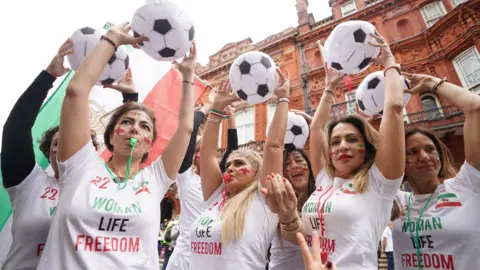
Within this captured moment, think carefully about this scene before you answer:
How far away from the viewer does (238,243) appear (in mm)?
1796

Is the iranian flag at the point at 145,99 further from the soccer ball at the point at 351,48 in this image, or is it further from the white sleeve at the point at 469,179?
the white sleeve at the point at 469,179

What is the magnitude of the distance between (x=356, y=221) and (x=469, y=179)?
0.93 meters

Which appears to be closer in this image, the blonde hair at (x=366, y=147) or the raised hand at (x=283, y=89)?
the blonde hair at (x=366, y=147)

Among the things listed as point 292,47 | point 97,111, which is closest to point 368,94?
point 97,111

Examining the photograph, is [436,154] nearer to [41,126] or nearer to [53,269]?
[53,269]

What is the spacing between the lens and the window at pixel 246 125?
539 inches

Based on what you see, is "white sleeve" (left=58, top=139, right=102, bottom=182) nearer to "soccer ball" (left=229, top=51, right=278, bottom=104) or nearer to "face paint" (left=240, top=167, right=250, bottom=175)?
"face paint" (left=240, top=167, right=250, bottom=175)

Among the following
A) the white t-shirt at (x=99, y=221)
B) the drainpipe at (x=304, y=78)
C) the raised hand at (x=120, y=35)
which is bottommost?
the white t-shirt at (x=99, y=221)

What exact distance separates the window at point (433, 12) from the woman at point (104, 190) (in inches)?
570

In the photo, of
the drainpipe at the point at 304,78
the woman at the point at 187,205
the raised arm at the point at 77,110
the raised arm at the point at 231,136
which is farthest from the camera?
the drainpipe at the point at 304,78

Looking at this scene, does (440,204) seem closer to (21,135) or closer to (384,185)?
(384,185)

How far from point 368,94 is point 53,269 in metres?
3.38

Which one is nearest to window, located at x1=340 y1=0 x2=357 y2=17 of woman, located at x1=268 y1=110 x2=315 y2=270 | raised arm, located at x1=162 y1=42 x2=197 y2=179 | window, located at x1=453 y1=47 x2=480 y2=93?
window, located at x1=453 y1=47 x2=480 y2=93

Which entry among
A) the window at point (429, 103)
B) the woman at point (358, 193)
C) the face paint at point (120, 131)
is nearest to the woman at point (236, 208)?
the woman at point (358, 193)
